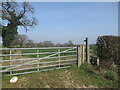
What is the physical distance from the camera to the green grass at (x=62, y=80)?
455cm

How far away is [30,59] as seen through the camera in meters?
5.36

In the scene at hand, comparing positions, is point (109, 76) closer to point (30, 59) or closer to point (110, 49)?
point (110, 49)

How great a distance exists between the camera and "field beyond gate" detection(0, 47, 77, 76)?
5039 mm

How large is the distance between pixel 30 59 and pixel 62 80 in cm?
163

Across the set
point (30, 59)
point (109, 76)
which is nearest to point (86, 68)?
point (109, 76)

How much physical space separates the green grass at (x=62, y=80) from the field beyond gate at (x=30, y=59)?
35 cm

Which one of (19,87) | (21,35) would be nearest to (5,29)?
(21,35)

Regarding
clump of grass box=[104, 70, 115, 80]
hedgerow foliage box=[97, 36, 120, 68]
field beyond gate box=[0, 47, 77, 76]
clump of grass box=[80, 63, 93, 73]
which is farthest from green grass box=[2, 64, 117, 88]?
hedgerow foliage box=[97, 36, 120, 68]

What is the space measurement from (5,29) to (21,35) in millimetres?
5602

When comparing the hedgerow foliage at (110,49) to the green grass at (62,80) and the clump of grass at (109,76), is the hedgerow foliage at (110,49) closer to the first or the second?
the clump of grass at (109,76)

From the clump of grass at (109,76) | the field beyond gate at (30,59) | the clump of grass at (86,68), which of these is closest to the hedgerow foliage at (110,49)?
the clump of grass at (86,68)

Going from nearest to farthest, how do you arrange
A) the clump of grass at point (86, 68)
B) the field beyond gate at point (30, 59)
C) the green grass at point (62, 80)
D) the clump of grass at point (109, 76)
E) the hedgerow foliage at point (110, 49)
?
the green grass at point (62, 80) → the field beyond gate at point (30, 59) → the clump of grass at point (109, 76) → the clump of grass at point (86, 68) → the hedgerow foliage at point (110, 49)

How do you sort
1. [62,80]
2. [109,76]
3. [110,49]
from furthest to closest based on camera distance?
[110,49] → [109,76] → [62,80]

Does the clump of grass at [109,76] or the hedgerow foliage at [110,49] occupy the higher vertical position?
the hedgerow foliage at [110,49]
